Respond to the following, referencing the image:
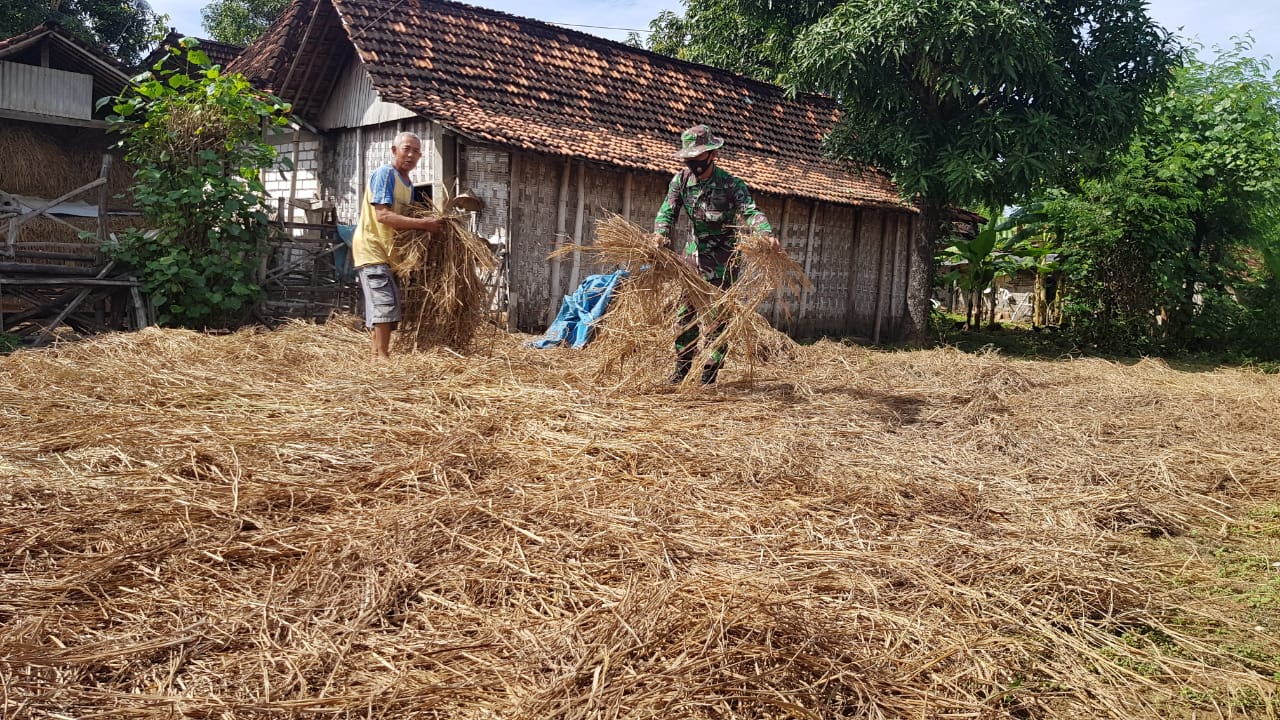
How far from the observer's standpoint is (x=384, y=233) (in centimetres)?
625

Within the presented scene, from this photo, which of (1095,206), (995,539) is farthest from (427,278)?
(1095,206)

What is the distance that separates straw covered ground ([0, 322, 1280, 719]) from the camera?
2074 millimetres

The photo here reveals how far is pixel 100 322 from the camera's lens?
819 cm

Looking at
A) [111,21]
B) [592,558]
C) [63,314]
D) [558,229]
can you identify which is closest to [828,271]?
[558,229]

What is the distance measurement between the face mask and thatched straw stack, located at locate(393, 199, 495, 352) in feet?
5.48

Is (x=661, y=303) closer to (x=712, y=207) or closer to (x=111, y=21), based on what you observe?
(x=712, y=207)

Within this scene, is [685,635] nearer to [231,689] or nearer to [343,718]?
[343,718]

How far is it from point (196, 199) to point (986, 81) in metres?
9.95

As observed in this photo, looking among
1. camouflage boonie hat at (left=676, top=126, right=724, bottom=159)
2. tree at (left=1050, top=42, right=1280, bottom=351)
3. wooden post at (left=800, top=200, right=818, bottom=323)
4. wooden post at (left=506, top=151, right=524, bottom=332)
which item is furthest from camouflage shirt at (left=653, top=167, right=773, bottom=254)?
tree at (left=1050, top=42, right=1280, bottom=351)

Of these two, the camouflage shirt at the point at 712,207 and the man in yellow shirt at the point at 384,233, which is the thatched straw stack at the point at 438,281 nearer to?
the man in yellow shirt at the point at 384,233

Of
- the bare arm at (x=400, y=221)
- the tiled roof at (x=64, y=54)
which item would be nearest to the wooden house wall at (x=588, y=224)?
the bare arm at (x=400, y=221)

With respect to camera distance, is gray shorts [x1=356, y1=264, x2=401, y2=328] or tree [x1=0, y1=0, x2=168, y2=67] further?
tree [x1=0, y1=0, x2=168, y2=67]

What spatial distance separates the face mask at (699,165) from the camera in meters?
6.08

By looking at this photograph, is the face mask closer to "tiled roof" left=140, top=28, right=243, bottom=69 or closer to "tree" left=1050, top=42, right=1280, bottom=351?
"tree" left=1050, top=42, right=1280, bottom=351
